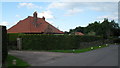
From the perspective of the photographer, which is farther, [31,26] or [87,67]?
[31,26]

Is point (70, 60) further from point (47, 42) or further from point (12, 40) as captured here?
point (12, 40)

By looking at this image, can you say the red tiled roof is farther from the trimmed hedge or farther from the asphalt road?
the asphalt road

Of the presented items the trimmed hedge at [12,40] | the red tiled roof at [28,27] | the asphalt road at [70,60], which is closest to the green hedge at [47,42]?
the trimmed hedge at [12,40]

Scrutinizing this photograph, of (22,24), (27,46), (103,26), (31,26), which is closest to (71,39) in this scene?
(27,46)

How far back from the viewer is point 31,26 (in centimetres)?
4400

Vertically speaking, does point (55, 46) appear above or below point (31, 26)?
below

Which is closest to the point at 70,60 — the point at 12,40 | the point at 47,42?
the point at 47,42

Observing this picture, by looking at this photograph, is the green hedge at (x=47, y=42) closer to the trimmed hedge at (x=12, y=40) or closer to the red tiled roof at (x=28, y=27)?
the trimmed hedge at (x=12, y=40)

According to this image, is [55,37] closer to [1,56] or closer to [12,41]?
[12,41]

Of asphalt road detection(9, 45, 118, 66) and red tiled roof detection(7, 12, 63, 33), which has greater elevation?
red tiled roof detection(7, 12, 63, 33)

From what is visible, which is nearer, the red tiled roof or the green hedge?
the green hedge

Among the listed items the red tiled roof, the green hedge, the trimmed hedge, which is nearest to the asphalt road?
the green hedge

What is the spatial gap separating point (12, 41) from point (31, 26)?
13.8 meters

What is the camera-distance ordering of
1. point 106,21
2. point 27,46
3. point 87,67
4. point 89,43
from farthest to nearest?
point 106,21
point 89,43
point 27,46
point 87,67
